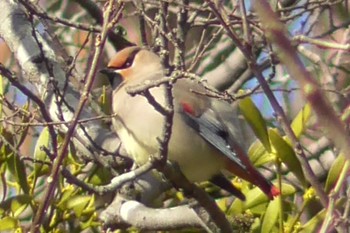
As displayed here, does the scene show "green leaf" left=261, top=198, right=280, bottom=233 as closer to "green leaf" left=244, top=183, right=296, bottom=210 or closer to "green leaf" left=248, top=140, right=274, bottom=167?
"green leaf" left=244, top=183, right=296, bottom=210

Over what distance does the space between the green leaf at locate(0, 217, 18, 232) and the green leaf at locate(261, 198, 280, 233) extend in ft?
2.24

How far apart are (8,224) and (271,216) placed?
0.72 m

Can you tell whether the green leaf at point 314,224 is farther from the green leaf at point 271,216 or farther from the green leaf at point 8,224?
the green leaf at point 8,224

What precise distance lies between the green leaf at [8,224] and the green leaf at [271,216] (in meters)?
0.68

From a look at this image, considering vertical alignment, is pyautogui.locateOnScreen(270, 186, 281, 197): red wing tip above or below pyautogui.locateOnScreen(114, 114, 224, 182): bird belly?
below

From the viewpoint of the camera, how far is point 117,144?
10.0 feet

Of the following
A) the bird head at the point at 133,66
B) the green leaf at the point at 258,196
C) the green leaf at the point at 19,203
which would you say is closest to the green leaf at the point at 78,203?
the green leaf at the point at 19,203

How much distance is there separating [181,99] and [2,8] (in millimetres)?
756

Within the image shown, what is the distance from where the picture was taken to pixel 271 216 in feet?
7.87

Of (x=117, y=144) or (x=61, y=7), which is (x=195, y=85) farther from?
(x=61, y=7)

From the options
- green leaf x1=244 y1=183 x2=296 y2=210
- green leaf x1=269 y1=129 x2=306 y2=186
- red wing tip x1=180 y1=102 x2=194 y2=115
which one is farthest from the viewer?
red wing tip x1=180 y1=102 x2=194 y2=115

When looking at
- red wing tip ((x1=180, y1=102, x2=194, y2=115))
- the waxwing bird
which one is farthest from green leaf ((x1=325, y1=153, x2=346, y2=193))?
red wing tip ((x1=180, y1=102, x2=194, y2=115))

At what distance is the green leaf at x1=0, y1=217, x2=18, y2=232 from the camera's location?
250cm

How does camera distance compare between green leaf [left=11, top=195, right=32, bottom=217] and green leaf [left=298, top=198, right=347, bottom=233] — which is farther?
green leaf [left=11, top=195, right=32, bottom=217]
